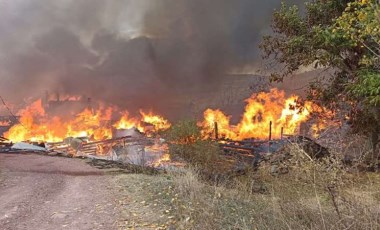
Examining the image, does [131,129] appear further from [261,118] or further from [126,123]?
[261,118]

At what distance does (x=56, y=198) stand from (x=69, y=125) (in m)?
41.2

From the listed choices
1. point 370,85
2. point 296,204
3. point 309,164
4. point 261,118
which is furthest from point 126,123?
point 309,164

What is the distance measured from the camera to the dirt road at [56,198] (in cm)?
Answer: 789

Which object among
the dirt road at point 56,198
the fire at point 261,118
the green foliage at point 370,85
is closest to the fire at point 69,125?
the fire at point 261,118

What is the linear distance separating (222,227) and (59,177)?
27.9 ft

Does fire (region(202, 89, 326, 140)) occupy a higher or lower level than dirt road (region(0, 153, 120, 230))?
higher

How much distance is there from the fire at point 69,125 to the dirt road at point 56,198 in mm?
24753

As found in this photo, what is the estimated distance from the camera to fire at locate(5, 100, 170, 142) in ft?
138

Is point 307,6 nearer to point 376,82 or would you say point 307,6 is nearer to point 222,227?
point 376,82

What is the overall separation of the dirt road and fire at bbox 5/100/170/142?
2475 centimetres

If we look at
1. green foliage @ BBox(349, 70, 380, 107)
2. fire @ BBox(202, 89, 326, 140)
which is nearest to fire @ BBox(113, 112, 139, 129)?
fire @ BBox(202, 89, 326, 140)

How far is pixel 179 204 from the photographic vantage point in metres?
8.82

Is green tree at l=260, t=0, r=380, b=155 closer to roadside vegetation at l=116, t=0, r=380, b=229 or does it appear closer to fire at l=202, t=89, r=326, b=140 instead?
roadside vegetation at l=116, t=0, r=380, b=229

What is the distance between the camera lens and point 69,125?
49.2 metres
